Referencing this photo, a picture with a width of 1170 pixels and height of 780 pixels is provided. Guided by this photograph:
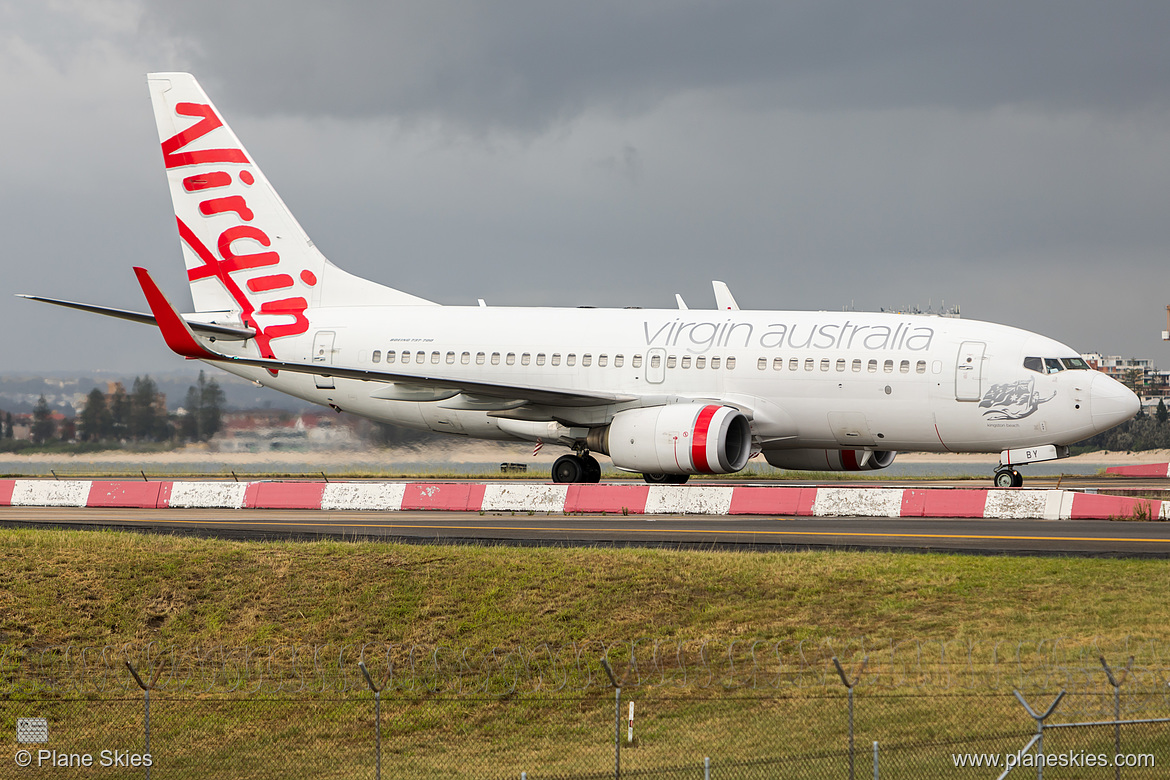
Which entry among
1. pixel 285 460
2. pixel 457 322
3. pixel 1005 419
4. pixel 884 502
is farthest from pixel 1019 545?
pixel 285 460

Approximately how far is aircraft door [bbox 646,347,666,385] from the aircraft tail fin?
24.4 ft

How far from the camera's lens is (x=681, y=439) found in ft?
92.1

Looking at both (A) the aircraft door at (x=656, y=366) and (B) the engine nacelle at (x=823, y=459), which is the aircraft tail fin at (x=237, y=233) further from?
(B) the engine nacelle at (x=823, y=459)

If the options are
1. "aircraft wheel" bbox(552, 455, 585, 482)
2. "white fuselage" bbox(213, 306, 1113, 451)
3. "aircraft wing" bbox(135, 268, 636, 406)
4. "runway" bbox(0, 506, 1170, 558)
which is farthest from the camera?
"aircraft wheel" bbox(552, 455, 585, 482)

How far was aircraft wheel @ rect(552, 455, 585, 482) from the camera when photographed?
103ft

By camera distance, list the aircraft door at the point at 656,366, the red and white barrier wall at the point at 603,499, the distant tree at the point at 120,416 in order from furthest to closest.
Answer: the distant tree at the point at 120,416 < the aircraft door at the point at 656,366 < the red and white barrier wall at the point at 603,499

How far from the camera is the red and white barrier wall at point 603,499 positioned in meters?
23.9

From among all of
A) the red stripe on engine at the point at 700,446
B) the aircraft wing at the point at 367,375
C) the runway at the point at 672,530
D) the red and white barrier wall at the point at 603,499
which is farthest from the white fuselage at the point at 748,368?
the runway at the point at 672,530

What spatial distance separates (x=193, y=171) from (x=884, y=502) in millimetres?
20582

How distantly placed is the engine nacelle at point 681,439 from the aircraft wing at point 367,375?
115 cm

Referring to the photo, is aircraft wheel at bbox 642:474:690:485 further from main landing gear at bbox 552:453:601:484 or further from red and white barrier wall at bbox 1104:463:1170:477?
red and white barrier wall at bbox 1104:463:1170:477

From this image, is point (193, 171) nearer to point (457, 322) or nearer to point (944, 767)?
point (457, 322)

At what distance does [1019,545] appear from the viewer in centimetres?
1995

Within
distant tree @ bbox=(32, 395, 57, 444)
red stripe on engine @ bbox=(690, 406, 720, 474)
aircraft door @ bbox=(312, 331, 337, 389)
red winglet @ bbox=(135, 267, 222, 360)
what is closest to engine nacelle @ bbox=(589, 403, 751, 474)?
red stripe on engine @ bbox=(690, 406, 720, 474)
